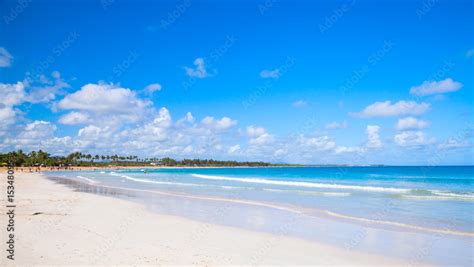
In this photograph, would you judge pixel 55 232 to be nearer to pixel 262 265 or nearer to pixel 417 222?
pixel 262 265

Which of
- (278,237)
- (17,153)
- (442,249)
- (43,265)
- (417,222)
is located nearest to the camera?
(43,265)

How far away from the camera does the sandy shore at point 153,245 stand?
867cm

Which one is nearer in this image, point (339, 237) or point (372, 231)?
point (339, 237)

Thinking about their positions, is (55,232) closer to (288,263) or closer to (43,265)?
(43,265)

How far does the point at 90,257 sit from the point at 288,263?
4823 millimetres

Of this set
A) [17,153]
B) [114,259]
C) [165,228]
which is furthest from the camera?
[17,153]

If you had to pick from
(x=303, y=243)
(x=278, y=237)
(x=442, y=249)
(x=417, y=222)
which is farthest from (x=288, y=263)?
(x=417, y=222)

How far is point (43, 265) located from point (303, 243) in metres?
7.23

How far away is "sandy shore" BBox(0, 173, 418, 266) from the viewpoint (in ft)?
28.5

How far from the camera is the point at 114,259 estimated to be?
335 inches

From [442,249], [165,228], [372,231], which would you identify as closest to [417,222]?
[372,231]

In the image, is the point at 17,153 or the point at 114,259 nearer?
the point at 114,259

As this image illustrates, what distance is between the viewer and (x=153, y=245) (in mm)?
10195

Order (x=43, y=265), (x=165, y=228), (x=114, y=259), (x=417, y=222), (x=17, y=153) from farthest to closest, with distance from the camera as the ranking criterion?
1. (x=17, y=153)
2. (x=417, y=222)
3. (x=165, y=228)
4. (x=114, y=259)
5. (x=43, y=265)
